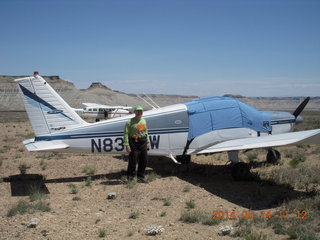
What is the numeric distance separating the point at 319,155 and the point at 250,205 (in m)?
7.09

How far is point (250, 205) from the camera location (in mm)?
6012

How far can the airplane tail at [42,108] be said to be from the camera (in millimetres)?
7942

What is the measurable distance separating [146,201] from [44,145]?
311 centimetres

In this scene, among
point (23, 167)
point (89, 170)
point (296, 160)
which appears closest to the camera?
point (89, 170)

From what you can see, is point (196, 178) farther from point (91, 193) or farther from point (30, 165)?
point (30, 165)

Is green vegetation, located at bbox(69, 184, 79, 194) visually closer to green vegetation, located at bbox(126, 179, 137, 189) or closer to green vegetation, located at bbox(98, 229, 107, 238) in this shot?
green vegetation, located at bbox(126, 179, 137, 189)

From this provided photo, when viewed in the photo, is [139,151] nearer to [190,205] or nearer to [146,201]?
[146,201]

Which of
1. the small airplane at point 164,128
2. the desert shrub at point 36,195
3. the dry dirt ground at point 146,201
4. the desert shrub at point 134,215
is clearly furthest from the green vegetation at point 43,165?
the desert shrub at point 134,215

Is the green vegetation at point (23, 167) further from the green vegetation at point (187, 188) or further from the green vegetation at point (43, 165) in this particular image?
the green vegetation at point (187, 188)

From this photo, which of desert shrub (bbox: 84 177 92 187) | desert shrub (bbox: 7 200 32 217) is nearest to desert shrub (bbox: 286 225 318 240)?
desert shrub (bbox: 7 200 32 217)

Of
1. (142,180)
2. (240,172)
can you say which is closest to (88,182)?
(142,180)

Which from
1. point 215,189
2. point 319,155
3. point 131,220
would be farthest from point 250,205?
point 319,155

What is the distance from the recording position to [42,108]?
26.5ft

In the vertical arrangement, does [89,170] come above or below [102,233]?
below
